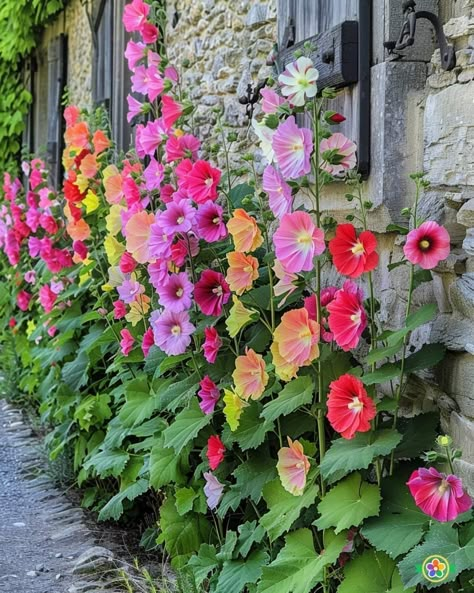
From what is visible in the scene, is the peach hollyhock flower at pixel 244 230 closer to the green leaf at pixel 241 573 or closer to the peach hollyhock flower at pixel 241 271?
the peach hollyhock flower at pixel 241 271

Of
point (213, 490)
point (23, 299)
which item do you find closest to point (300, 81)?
point (213, 490)

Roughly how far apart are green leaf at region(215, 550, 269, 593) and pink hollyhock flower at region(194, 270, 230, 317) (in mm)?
783

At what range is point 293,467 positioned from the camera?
271 centimetres

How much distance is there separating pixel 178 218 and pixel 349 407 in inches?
40.3

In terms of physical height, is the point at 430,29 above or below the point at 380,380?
above

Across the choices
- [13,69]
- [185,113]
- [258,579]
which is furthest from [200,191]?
[13,69]

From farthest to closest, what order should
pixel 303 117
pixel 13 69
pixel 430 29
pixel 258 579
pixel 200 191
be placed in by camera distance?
1. pixel 13 69
2. pixel 303 117
3. pixel 200 191
4. pixel 258 579
5. pixel 430 29

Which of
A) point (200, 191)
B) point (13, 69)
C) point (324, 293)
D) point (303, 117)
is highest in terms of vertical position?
point (13, 69)

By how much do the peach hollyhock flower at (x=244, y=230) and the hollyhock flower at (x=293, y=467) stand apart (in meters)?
0.59

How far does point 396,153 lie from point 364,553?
1.08 metres

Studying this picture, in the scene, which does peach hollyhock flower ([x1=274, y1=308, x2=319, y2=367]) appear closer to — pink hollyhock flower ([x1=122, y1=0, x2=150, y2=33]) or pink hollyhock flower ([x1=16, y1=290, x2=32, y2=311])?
pink hollyhock flower ([x1=122, y1=0, x2=150, y2=33])

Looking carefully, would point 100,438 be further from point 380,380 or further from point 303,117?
point 380,380

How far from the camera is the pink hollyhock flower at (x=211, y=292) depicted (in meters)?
3.14

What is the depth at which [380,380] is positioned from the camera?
7.84 ft
